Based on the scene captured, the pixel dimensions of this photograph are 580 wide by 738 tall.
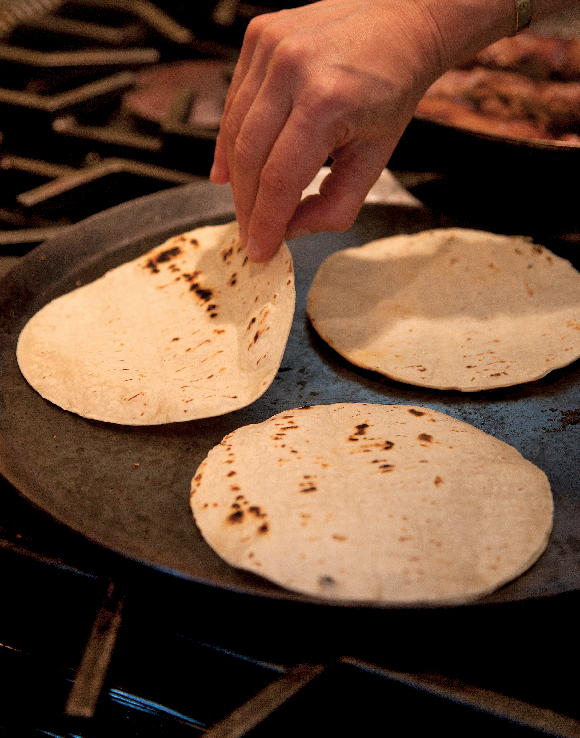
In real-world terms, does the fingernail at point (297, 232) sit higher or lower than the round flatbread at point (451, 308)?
A: higher

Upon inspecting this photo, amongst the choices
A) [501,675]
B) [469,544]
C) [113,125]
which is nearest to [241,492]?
[469,544]

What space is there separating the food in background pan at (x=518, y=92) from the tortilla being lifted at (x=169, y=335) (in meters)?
0.90

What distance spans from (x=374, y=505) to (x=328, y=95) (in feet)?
2.44

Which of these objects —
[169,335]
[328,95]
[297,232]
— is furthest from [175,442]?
[328,95]

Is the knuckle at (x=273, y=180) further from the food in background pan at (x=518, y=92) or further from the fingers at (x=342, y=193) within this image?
the food in background pan at (x=518, y=92)

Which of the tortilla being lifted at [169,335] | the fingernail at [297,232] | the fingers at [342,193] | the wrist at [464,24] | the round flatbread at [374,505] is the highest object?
the wrist at [464,24]

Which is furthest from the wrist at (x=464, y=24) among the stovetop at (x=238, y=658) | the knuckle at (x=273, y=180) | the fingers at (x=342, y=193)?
the stovetop at (x=238, y=658)

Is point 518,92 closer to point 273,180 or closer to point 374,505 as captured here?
point 273,180

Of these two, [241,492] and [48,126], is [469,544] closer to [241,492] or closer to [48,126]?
[241,492]

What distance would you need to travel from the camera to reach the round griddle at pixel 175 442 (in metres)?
0.97

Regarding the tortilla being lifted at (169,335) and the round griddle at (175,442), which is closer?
the round griddle at (175,442)

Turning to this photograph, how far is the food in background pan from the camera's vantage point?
2.03 metres

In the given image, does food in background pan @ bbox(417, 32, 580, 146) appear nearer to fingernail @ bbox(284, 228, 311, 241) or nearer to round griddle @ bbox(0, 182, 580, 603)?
fingernail @ bbox(284, 228, 311, 241)

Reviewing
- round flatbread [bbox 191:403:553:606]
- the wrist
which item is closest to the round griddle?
round flatbread [bbox 191:403:553:606]
